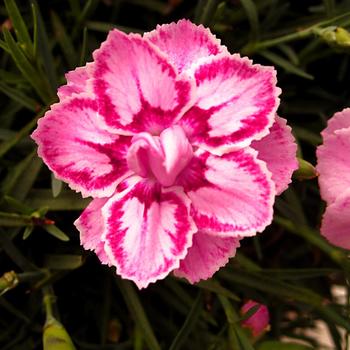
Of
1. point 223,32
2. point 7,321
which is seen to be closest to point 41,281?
point 7,321

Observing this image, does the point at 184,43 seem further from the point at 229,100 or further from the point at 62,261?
the point at 62,261

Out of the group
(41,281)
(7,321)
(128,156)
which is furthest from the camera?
(7,321)

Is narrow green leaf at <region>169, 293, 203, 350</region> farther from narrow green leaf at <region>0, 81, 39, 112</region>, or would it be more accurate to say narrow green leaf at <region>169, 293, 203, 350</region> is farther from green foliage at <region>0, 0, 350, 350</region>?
narrow green leaf at <region>0, 81, 39, 112</region>

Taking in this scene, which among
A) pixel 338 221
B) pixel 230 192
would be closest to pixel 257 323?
pixel 338 221

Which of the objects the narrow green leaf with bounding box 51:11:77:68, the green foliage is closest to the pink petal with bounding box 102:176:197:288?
the green foliage

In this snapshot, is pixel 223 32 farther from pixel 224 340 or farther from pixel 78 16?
pixel 224 340

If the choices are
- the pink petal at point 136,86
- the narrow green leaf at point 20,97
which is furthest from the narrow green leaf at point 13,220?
the pink petal at point 136,86

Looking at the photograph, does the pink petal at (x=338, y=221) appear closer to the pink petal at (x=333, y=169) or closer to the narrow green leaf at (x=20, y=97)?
the pink petal at (x=333, y=169)
